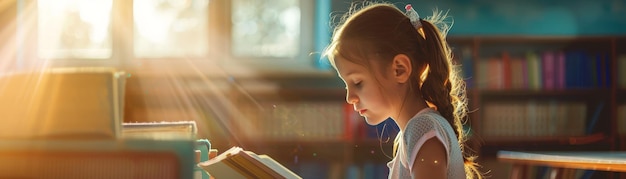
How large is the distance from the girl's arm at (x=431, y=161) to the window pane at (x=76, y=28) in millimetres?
3858

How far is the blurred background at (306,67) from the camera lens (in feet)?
14.9

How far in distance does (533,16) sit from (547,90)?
53 cm

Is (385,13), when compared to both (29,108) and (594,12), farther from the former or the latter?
(594,12)

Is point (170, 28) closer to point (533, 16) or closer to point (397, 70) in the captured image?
point (533, 16)

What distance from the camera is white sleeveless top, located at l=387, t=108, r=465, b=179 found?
4.62 ft

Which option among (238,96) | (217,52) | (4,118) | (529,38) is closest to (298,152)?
(238,96)

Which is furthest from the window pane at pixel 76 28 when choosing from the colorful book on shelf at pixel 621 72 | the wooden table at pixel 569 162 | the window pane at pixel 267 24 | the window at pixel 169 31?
the colorful book on shelf at pixel 621 72

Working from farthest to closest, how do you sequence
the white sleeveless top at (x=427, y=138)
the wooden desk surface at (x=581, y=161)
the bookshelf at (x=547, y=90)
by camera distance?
the bookshelf at (x=547, y=90) < the wooden desk surface at (x=581, y=161) < the white sleeveless top at (x=427, y=138)

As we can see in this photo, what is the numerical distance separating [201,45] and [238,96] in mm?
583

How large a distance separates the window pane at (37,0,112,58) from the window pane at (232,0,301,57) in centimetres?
80

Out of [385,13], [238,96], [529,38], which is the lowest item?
[238,96]

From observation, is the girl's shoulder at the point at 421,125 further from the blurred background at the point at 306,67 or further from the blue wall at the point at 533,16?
the blue wall at the point at 533,16

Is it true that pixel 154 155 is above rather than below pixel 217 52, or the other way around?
above

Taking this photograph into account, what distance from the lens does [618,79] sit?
458 cm
